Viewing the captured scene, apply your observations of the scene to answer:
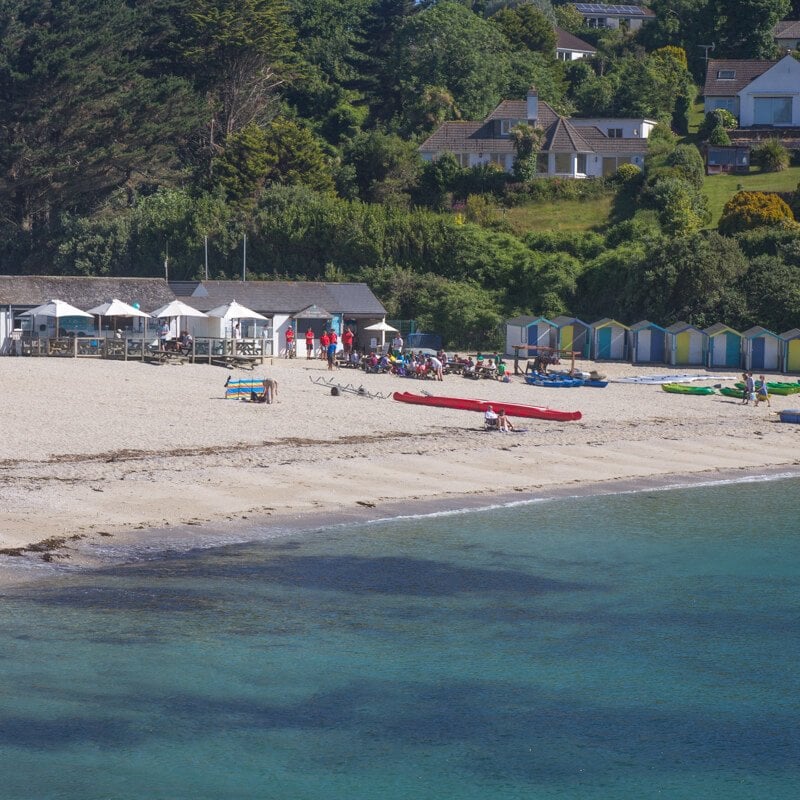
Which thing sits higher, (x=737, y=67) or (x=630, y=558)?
(x=737, y=67)

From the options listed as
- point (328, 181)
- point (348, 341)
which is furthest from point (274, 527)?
point (328, 181)

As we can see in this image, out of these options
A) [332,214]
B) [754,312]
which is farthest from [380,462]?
[332,214]

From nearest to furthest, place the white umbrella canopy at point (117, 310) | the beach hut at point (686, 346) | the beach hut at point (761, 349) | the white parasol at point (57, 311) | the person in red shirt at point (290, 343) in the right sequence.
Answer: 1. the white parasol at point (57, 311)
2. the white umbrella canopy at point (117, 310)
3. the beach hut at point (761, 349)
4. the person in red shirt at point (290, 343)
5. the beach hut at point (686, 346)

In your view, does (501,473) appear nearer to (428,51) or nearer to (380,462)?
(380,462)

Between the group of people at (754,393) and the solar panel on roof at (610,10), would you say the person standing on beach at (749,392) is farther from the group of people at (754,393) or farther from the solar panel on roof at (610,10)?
the solar panel on roof at (610,10)

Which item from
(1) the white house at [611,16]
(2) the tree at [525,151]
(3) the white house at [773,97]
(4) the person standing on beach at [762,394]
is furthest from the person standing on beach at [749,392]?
(1) the white house at [611,16]

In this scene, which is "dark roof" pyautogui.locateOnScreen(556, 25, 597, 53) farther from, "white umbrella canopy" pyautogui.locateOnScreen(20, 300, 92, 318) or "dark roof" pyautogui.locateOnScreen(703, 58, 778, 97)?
"white umbrella canopy" pyautogui.locateOnScreen(20, 300, 92, 318)

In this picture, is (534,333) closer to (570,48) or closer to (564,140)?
(564,140)
